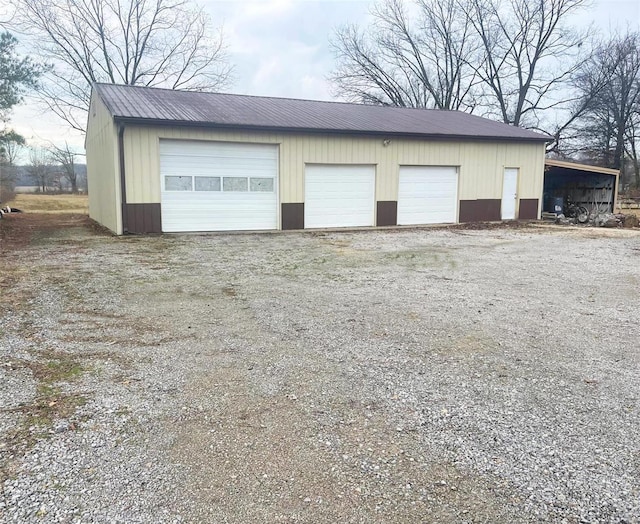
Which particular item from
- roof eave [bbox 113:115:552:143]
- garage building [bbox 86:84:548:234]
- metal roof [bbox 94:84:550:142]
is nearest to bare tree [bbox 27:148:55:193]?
garage building [bbox 86:84:548:234]

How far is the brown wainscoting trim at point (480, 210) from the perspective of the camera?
1608 cm

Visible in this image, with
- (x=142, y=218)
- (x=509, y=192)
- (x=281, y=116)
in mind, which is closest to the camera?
(x=142, y=218)

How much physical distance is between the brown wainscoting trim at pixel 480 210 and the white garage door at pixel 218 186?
6400 mm

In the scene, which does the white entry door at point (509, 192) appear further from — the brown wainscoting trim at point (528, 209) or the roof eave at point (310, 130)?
the roof eave at point (310, 130)

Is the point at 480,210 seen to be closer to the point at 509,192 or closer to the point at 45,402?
the point at 509,192

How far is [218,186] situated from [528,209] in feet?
35.9

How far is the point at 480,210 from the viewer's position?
53.6ft

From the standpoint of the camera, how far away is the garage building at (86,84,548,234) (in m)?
12.1

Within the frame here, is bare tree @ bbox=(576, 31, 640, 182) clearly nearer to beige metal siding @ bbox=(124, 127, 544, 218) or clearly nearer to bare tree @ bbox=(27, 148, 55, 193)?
beige metal siding @ bbox=(124, 127, 544, 218)

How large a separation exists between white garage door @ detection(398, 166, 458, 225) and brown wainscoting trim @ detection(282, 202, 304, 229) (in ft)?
10.8

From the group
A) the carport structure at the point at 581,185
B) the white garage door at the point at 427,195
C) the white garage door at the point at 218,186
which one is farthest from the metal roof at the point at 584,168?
the white garage door at the point at 218,186

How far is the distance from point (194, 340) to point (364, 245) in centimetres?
713

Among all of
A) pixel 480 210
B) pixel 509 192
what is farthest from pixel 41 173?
pixel 509 192

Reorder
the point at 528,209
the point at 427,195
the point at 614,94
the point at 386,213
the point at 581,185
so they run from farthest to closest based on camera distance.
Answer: the point at 614,94 < the point at 581,185 < the point at 528,209 < the point at 427,195 < the point at 386,213
